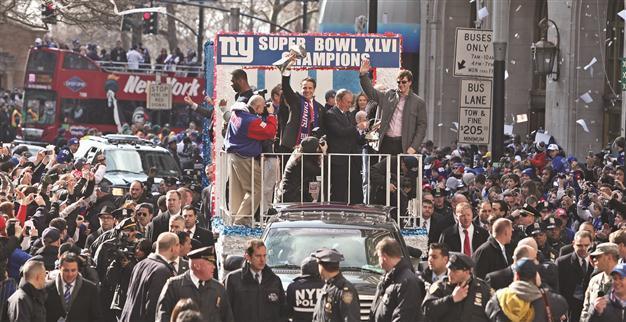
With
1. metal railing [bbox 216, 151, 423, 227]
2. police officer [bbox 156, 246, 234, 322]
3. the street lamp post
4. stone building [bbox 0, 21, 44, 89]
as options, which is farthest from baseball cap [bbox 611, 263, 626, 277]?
stone building [bbox 0, 21, 44, 89]

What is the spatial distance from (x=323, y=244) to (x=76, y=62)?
3842cm

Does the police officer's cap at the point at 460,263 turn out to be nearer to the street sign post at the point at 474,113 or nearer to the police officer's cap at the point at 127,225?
the police officer's cap at the point at 127,225

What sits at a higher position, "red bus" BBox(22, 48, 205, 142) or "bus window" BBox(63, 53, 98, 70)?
"bus window" BBox(63, 53, 98, 70)

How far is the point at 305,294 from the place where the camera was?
12656 millimetres

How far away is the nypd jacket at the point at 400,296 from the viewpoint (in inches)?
461

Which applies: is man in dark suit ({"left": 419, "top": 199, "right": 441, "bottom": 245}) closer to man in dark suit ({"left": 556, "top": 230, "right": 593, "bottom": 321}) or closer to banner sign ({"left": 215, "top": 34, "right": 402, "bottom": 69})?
man in dark suit ({"left": 556, "top": 230, "right": 593, "bottom": 321})

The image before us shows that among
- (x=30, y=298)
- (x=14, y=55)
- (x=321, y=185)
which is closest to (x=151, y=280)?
(x=30, y=298)

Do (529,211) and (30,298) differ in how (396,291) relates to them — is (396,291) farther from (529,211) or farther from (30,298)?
(529,211)

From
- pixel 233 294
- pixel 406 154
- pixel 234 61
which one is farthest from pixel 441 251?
pixel 234 61

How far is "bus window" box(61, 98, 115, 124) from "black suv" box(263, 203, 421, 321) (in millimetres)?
38060

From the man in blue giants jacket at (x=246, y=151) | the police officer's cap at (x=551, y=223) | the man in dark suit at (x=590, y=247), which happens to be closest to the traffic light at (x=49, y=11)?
the man in blue giants jacket at (x=246, y=151)

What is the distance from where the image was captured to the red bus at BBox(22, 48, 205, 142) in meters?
51.3

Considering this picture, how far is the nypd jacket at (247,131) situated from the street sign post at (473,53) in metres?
6.20

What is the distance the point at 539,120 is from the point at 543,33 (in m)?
2.33
